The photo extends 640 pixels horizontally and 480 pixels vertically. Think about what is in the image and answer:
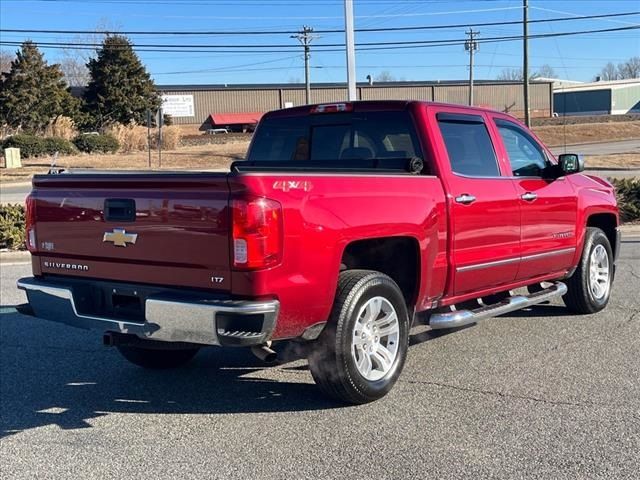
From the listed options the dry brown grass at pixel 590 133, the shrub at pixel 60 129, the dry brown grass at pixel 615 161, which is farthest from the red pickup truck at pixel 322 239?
the dry brown grass at pixel 590 133

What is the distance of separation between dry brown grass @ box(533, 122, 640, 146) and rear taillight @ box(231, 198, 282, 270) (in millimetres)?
49357

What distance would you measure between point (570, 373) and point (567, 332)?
1.23 m

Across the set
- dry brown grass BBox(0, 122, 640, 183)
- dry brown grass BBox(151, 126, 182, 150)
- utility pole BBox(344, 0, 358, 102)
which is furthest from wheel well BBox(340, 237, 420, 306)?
dry brown grass BBox(151, 126, 182, 150)

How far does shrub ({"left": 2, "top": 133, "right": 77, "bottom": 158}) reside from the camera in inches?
1634

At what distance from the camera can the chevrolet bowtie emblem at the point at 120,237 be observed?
4273mm

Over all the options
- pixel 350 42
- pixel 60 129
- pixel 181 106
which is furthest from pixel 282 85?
pixel 350 42

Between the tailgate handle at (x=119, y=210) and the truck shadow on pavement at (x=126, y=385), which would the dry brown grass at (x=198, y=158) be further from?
the tailgate handle at (x=119, y=210)

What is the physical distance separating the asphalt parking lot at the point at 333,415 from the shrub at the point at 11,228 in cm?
621

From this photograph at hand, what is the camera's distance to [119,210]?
432 cm

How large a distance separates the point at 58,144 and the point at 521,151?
133 feet

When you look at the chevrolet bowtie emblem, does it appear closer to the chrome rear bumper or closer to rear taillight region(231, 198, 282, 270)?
the chrome rear bumper

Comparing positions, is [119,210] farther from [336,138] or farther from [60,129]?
[60,129]

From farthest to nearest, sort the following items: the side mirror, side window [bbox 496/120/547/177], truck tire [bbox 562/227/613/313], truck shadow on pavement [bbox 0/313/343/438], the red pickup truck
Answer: truck tire [bbox 562/227/613/313]
the side mirror
side window [bbox 496/120/547/177]
truck shadow on pavement [bbox 0/313/343/438]
the red pickup truck

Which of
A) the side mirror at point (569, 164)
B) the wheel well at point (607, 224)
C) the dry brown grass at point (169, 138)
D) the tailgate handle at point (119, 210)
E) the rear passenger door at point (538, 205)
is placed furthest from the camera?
the dry brown grass at point (169, 138)
